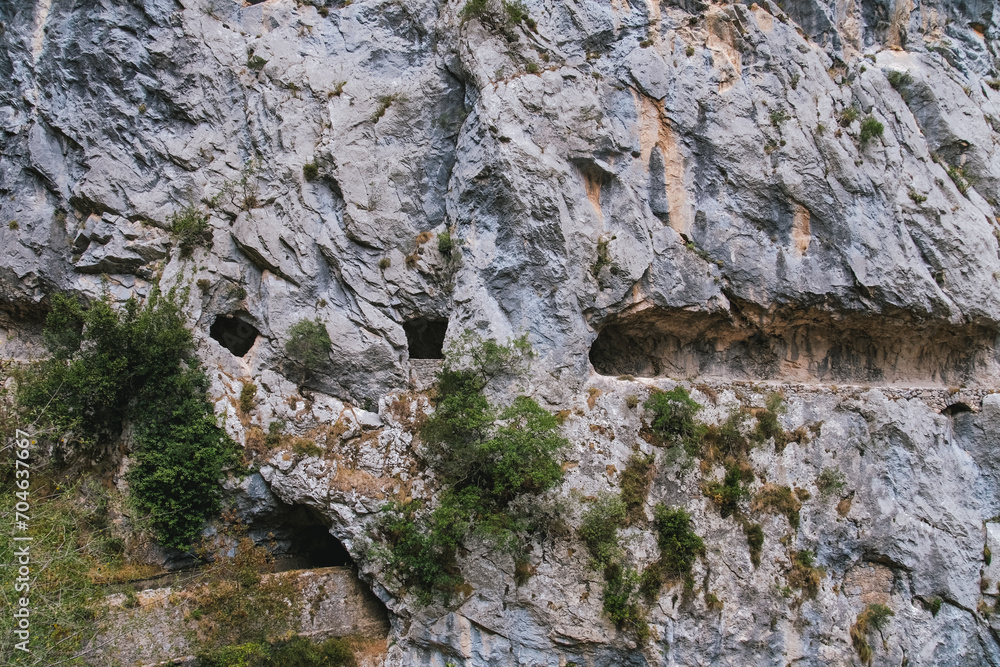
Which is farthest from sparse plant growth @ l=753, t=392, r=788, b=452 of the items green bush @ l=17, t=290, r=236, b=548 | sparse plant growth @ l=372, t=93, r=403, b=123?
sparse plant growth @ l=372, t=93, r=403, b=123

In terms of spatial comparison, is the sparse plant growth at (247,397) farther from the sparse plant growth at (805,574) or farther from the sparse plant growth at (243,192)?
the sparse plant growth at (805,574)

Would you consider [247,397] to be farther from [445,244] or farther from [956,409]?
[956,409]

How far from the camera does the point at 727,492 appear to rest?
1216cm

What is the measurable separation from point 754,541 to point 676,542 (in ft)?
5.61

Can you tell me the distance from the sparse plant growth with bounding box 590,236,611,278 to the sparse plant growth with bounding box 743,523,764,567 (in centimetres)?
597

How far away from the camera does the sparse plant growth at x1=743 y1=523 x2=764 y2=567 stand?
39.1ft

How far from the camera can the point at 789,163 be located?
46.5ft

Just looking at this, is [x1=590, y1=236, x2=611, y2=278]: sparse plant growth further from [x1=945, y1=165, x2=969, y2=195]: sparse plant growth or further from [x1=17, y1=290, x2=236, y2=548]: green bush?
[x1=945, y1=165, x2=969, y2=195]: sparse plant growth

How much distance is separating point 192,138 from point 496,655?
42.7 ft

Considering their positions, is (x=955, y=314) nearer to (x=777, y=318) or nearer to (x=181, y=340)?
(x=777, y=318)

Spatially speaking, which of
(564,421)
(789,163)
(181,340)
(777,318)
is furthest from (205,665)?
(789,163)

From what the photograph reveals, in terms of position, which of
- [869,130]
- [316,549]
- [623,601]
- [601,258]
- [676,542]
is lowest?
[316,549]

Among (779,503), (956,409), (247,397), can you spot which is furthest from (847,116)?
(247,397)

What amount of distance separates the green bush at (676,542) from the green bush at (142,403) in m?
8.45
